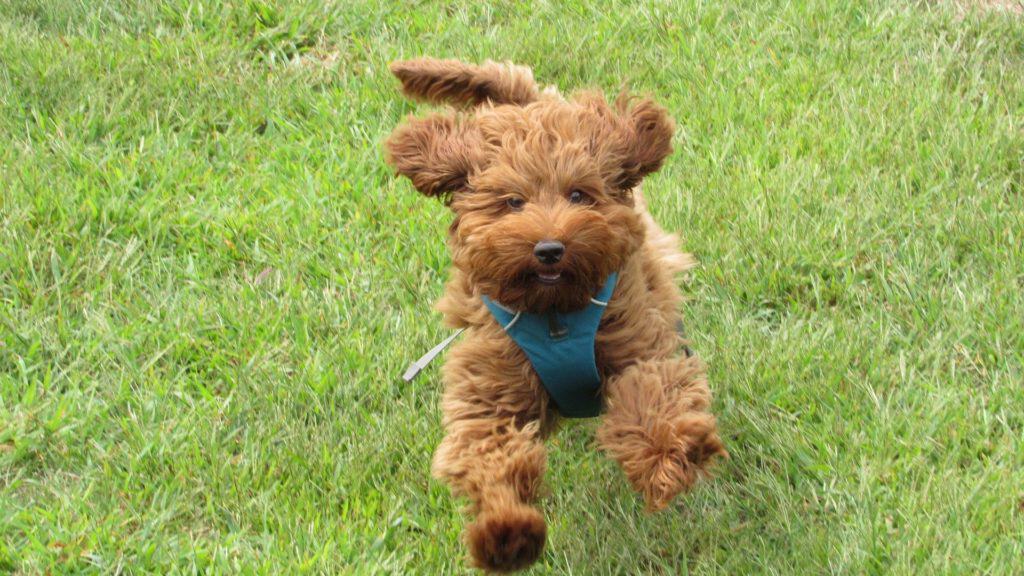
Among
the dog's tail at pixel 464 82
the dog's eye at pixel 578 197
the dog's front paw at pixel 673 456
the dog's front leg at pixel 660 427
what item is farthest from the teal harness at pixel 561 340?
the dog's tail at pixel 464 82

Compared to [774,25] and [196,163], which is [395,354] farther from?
[774,25]

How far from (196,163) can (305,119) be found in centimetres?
68

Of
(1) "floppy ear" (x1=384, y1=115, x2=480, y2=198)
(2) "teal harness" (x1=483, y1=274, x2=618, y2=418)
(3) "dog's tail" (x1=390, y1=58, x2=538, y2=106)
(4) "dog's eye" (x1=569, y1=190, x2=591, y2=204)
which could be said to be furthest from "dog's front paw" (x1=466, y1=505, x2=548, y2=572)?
(3) "dog's tail" (x1=390, y1=58, x2=538, y2=106)

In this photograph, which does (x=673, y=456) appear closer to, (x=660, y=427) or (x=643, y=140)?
(x=660, y=427)

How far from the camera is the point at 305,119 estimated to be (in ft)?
23.9

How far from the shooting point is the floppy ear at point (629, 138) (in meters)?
4.48

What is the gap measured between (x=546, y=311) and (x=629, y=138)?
25.2 inches

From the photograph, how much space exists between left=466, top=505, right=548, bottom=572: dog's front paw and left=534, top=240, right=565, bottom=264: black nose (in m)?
0.75

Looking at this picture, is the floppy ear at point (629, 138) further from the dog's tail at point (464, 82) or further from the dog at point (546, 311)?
the dog's tail at point (464, 82)

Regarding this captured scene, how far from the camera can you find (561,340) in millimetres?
4379

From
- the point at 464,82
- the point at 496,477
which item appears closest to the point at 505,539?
the point at 496,477

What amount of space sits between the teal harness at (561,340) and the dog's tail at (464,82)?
111cm

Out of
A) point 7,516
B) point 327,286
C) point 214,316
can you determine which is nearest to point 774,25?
point 327,286

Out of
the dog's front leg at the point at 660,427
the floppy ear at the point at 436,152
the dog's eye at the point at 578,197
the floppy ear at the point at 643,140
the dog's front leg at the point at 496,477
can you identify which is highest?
the floppy ear at the point at 643,140
